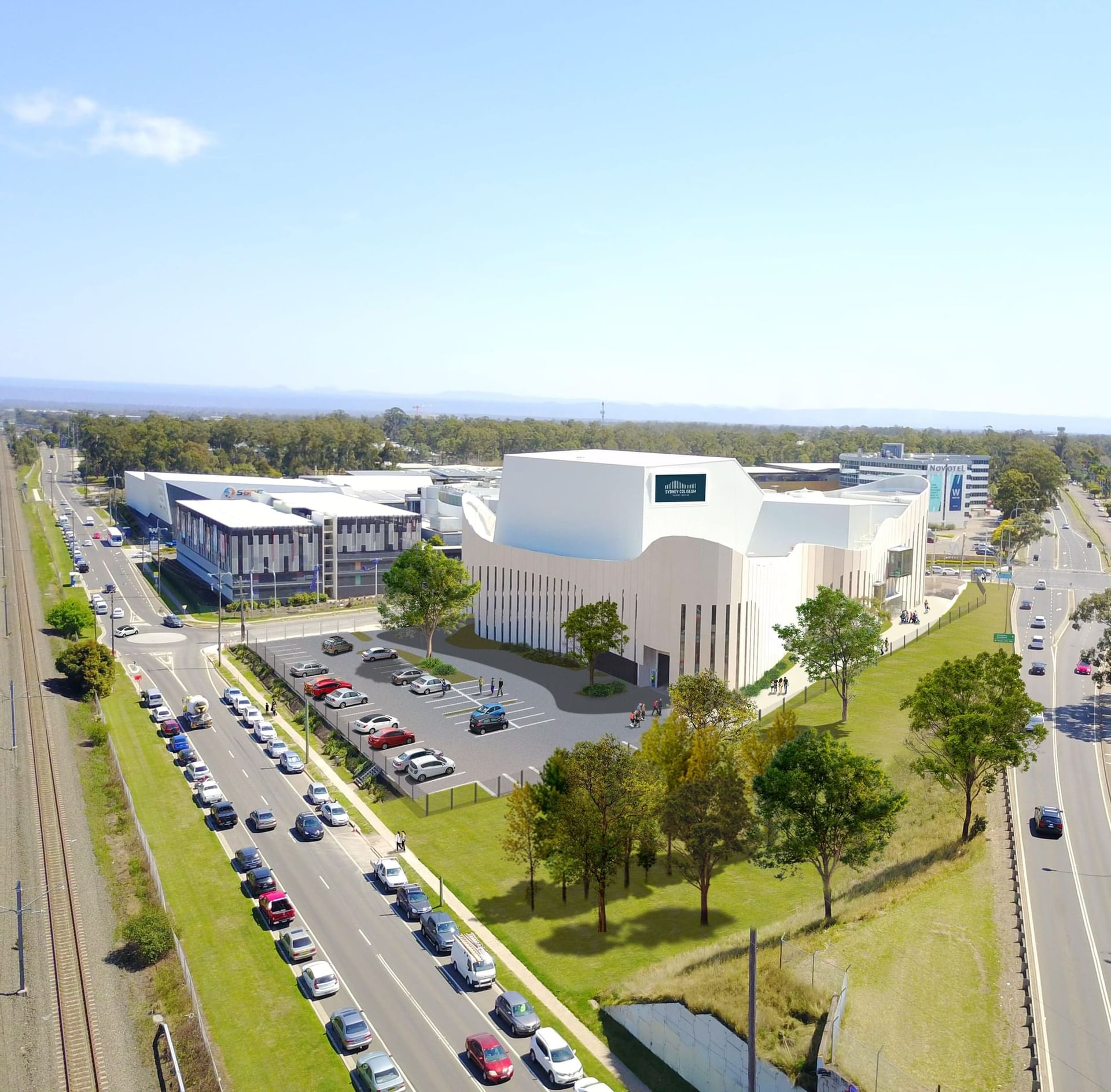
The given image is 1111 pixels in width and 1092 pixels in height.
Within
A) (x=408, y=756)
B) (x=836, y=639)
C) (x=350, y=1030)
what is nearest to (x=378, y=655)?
(x=408, y=756)

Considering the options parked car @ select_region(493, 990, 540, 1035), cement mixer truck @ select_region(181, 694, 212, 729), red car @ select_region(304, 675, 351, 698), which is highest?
red car @ select_region(304, 675, 351, 698)

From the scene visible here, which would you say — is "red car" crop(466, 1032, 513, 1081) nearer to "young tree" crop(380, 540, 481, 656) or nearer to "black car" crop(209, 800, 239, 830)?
"black car" crop(209, 800, 239, 830)

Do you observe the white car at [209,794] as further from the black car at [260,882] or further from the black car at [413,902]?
the black car at [413,902]

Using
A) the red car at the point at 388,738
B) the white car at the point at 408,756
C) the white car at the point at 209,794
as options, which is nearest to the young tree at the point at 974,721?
the white car at the point at 408,756

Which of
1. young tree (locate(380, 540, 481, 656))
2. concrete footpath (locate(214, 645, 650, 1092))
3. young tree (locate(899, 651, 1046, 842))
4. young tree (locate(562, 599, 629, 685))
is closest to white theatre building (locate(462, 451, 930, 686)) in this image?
young tree (locate(562, 599, 629, 685))

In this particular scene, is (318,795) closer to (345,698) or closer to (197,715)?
(345,698)
